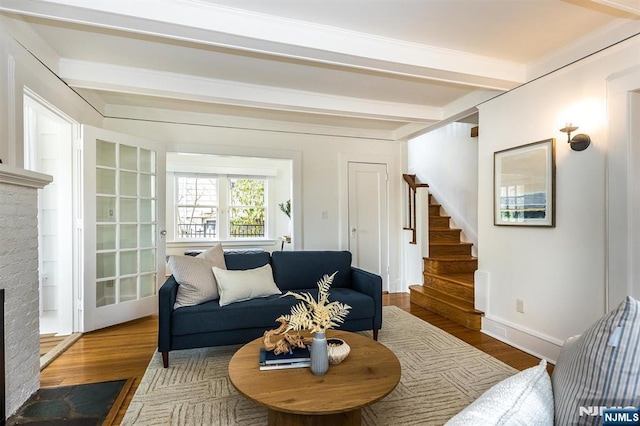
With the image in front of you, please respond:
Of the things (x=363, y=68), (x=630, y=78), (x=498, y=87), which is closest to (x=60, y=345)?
(x=363, y=68)

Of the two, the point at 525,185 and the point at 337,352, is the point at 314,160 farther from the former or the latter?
the point at 337,352

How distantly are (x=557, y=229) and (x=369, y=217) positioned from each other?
266cm

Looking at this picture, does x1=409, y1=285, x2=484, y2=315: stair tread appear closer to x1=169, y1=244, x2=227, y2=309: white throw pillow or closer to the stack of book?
the stack of book

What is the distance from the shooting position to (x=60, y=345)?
2934 mm

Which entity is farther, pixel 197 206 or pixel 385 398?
pixel 197 206

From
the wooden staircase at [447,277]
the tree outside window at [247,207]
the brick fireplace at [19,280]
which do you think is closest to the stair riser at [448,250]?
the wooden staircase at [447,277]

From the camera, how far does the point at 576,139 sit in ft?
8.02

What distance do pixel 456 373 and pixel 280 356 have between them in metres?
1.44

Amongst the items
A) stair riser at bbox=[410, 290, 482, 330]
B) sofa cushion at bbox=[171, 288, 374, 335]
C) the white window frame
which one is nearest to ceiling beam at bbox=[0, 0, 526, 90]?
sofa cushion at bbox=[171, 288, 374, 335]

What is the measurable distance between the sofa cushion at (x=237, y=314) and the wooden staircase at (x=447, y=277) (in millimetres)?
1341

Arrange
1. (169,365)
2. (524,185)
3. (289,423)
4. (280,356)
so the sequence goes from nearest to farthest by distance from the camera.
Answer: (289,423) < (280,356) < (169,365) < (524,185)

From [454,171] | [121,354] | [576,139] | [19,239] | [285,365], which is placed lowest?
[121,354]

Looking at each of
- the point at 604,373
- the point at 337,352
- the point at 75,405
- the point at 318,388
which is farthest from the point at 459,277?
the point at 75,405

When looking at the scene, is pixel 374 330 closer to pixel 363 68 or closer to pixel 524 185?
pixel 524 185
